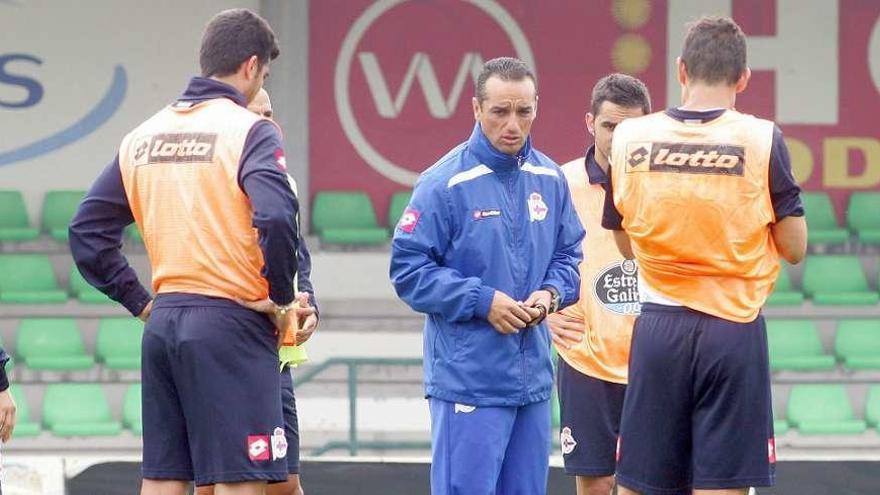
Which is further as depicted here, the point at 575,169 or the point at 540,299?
the point at 575,169

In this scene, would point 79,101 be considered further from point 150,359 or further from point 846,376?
point 150,359

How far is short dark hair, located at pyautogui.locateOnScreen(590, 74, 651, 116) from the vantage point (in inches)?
236

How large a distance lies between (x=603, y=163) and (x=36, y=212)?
8.63 metres

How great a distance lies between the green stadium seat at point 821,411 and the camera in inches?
470

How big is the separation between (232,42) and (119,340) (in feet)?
26.1

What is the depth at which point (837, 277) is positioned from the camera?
13.4 m

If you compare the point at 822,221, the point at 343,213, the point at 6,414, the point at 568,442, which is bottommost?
the point at 568,442

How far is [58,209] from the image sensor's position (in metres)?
13.5

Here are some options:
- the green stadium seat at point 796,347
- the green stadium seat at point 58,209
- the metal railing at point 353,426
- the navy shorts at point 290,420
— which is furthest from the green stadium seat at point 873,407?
the navy shorts at point 290,420

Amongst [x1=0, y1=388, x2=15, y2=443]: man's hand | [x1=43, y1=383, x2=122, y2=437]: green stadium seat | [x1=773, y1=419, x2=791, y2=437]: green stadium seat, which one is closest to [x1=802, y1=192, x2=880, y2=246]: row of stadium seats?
[x1=773, y1=419, x2=791, y2=437]: green stadium seat

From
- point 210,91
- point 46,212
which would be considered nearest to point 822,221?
point 46,212

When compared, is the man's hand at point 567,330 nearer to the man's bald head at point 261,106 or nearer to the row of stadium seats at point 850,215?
the man's bald head at point 261,106

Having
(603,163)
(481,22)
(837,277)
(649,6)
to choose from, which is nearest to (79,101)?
(481,22)

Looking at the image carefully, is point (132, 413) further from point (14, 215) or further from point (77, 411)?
point (14, 215)
